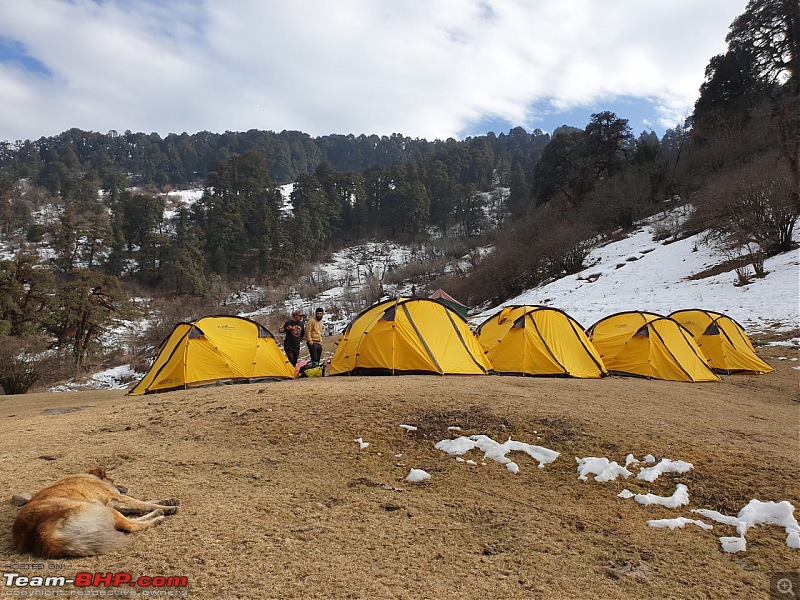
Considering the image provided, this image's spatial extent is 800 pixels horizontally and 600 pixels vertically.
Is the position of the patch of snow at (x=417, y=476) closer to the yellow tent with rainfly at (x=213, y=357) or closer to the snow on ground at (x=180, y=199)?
the yellow tent with rainfly at (x=213, y=357)

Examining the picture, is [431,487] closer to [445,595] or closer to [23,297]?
[445,595]

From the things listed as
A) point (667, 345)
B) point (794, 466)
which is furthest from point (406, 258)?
point (794, 466)

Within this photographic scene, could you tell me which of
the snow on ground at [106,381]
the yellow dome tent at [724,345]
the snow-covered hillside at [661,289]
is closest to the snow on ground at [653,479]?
the yellow dome tent at [724,345]

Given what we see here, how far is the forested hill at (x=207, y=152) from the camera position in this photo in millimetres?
82812

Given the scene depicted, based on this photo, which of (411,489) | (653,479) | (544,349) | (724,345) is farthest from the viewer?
(724,345)

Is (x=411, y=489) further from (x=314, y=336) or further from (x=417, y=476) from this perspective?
(x=314, y=336)

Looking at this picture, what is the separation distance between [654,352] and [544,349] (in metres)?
2.56

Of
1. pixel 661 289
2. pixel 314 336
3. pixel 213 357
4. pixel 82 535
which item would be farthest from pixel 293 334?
pixel 661 289

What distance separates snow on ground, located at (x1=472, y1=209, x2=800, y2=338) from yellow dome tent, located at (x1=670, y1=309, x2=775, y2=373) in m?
3.04

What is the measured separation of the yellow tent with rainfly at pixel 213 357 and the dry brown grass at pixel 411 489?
1485 millimetres

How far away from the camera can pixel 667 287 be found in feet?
71.1

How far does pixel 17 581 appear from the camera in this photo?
2.39 metres

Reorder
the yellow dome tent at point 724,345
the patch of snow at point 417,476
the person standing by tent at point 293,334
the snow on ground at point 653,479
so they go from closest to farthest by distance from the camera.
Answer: the snow on ground at point 653,479
the patch of snow at point 417,476
the person standing by tent at point 293,334
the yellow dome tent at point 724,345

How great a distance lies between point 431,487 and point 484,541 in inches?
35.4
